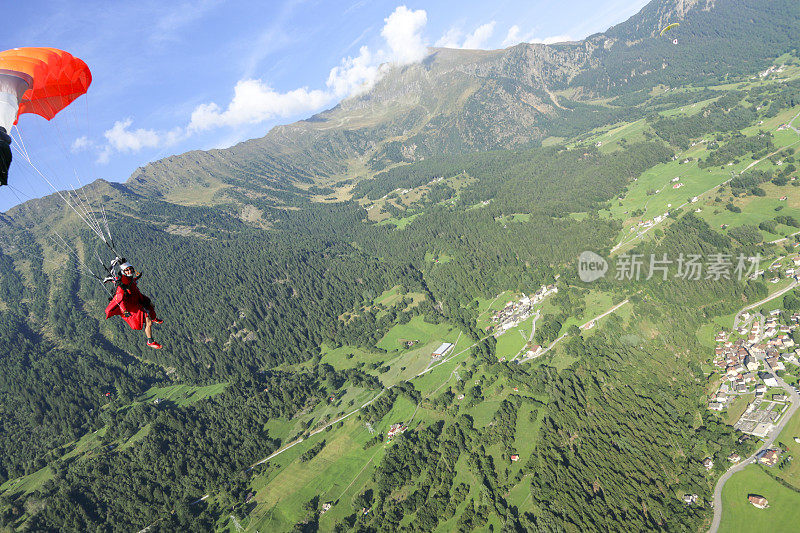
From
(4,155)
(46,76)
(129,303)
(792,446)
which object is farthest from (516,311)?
(4,155)

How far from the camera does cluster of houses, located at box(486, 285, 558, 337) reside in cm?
12962

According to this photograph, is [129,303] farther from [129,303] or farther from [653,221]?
[653,221]

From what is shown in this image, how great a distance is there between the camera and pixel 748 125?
619 ft

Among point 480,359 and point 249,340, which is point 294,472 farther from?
point 249,340

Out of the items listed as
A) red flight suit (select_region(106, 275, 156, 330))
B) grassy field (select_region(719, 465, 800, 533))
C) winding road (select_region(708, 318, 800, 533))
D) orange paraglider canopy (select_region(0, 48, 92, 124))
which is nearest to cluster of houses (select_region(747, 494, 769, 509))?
grassy field (select_region(719, 465, 800, 533))

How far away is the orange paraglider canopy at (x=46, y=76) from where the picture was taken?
1018 inches

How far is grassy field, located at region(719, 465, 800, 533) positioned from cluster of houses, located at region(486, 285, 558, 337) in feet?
223

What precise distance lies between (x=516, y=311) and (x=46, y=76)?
130 meters

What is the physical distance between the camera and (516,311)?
441 ft

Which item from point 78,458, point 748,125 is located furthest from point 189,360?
point 748,125

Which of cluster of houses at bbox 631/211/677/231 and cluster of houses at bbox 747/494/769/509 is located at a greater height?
cluster of houses at bbox 631/211/677/231

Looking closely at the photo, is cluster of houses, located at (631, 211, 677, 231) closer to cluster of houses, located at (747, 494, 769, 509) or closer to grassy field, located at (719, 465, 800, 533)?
grassy field, located at (719, 465, 800, 533)

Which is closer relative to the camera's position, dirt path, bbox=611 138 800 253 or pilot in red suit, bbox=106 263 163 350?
pilot in red suit, bbox=106 263 163 350

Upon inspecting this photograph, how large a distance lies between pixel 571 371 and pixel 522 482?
35.3 m
